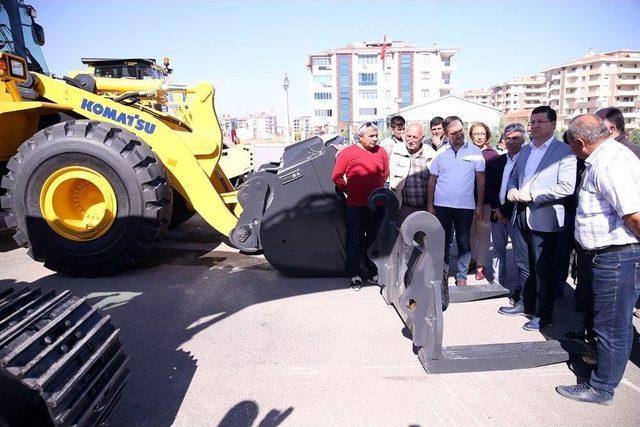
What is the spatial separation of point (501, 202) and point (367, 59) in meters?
71.7

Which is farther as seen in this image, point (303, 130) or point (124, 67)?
point (303, 130)

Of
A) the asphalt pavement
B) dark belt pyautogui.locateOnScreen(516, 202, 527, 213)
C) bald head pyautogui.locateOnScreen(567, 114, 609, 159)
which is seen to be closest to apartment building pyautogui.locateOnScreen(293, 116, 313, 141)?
the asphalt pavement

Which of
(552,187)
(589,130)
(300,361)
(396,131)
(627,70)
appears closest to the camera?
(589,130)

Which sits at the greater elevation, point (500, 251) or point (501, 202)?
point (501, 202)

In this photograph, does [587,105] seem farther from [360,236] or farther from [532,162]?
[360,236]

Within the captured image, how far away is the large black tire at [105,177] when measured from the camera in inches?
174

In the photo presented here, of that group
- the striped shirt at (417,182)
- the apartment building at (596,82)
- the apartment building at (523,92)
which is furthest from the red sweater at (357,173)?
the apartment building at (523,92)

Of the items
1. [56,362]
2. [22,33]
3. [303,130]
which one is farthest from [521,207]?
[303,130]

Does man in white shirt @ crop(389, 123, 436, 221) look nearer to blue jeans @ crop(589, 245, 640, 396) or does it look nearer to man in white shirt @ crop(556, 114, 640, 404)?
man in white shirt @ crop(556, 114, 640, 404)

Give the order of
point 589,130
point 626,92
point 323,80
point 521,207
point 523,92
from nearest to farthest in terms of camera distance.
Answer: point 589,130 → point 521,207 → point 323,80 → point 626,92 → point 523,92

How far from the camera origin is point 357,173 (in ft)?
13.9

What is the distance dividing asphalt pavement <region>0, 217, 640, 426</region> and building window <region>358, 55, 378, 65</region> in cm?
7112

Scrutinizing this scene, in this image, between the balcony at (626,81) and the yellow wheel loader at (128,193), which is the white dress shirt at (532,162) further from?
the balcony at (626,81)

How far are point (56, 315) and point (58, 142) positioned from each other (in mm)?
3064
